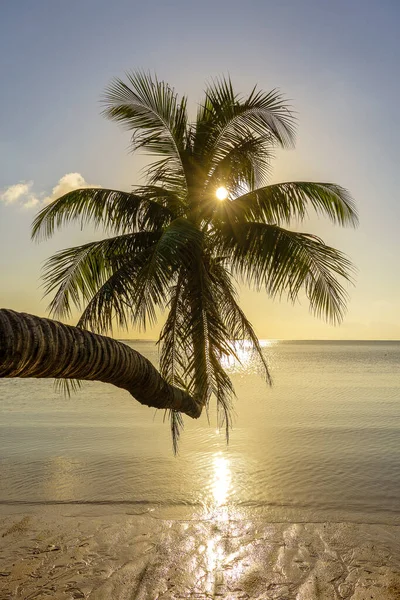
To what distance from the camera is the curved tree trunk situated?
2875 millimetres

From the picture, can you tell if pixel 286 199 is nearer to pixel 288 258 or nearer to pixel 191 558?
pixel 288 258

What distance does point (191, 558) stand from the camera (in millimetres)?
6375

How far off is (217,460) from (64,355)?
10491 millimetres

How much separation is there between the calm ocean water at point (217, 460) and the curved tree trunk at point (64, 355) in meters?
5.34

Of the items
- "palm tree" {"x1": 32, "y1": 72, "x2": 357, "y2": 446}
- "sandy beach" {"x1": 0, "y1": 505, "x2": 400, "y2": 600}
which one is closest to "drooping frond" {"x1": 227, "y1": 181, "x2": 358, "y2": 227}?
"palm tree" {"x1": 32, "y1": 72, "x2": 357, "y2": 446}

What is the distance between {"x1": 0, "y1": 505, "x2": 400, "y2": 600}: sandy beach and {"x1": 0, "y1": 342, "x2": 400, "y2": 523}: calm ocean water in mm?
1079

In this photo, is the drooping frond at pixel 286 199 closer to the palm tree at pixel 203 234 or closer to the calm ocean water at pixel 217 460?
the palm tree at pixel 203 234

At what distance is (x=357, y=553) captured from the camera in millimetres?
6594

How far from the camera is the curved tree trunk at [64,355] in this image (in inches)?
113

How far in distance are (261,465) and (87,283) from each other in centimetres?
737

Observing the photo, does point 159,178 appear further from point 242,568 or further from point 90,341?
point 242,568

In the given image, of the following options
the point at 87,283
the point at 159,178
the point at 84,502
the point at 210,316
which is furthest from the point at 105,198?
the point at 84,502

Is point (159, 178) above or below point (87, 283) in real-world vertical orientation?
above

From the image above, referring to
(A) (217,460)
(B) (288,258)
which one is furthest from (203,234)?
(A) (217,460)
